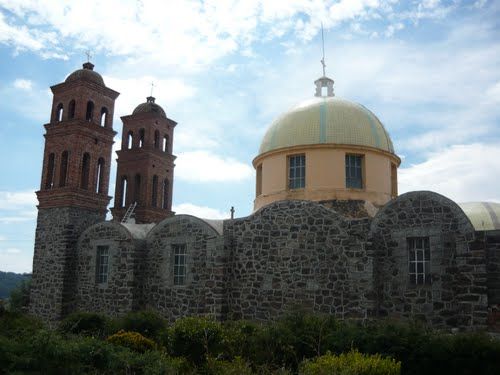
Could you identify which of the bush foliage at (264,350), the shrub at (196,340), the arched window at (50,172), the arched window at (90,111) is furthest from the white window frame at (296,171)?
the arched window at (50,172)

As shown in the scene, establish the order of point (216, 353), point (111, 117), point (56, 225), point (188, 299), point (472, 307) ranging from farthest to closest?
point (111, 117)
point (56, 225)
point (188, 299)
point (472, 307)
point (216, 353)

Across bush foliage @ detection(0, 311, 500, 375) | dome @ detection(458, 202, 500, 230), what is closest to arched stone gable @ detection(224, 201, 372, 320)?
bush foliage @ detection(0, 311, 500, 375)

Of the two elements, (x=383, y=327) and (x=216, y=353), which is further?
(x=216, y=353)

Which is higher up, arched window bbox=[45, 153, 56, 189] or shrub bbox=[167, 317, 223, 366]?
arched window bbox=[45, 153, 56, 189]

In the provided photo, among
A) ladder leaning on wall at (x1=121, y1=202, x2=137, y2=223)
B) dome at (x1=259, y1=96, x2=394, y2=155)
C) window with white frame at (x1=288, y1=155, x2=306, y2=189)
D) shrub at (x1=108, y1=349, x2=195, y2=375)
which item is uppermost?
dome at (x1=259, y1=96, x2=394, y2=155)

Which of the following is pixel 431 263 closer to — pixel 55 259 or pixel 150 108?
pixel 55 259

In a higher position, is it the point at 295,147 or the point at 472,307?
the point at 295,147

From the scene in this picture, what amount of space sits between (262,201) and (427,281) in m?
7.18

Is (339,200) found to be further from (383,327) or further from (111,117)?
(111,117)

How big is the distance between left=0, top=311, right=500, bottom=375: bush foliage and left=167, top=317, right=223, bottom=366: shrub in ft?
0.06

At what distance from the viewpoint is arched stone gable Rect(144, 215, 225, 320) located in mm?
15883

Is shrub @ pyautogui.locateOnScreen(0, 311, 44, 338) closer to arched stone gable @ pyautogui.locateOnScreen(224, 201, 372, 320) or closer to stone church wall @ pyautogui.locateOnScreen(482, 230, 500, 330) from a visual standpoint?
arched stone gable @ pyautogui.locateOnScreen(224, 201, 372, 320)

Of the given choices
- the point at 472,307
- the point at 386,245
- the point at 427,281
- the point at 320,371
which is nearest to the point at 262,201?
the point at 386,245

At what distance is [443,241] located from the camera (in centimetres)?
1269
